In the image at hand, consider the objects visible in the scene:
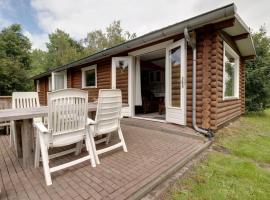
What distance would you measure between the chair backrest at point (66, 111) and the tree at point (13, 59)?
15.1 m

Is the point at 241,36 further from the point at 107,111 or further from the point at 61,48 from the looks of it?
the point at 61,48

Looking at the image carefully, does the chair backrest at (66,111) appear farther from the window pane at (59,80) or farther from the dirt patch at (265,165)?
the window pane at (59,80)

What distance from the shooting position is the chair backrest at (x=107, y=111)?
2.22 meters

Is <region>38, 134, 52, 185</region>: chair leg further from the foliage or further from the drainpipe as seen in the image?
the foliage

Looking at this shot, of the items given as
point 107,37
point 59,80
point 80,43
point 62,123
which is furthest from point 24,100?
point 80,43

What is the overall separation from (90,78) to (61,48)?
1913 centimetres

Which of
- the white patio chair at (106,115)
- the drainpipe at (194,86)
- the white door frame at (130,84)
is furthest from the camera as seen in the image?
the white door frame at (130,84)

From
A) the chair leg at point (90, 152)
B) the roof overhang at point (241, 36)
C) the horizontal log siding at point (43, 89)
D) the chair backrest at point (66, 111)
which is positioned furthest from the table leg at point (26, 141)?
the horizontal log siding at point (43, 89)

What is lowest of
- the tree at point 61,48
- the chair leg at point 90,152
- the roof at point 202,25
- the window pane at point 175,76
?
the chair leg at point 90,152

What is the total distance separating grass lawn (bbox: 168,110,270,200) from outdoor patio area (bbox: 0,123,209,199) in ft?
0.80

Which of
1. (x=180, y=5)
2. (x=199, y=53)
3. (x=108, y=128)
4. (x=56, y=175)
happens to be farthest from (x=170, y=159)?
(x=180, y=5)

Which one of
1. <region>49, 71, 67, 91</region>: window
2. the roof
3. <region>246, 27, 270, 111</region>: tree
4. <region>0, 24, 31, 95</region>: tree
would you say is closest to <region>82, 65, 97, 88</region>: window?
the roof

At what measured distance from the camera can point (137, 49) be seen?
4863 mm

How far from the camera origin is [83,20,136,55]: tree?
20469 millimetres
